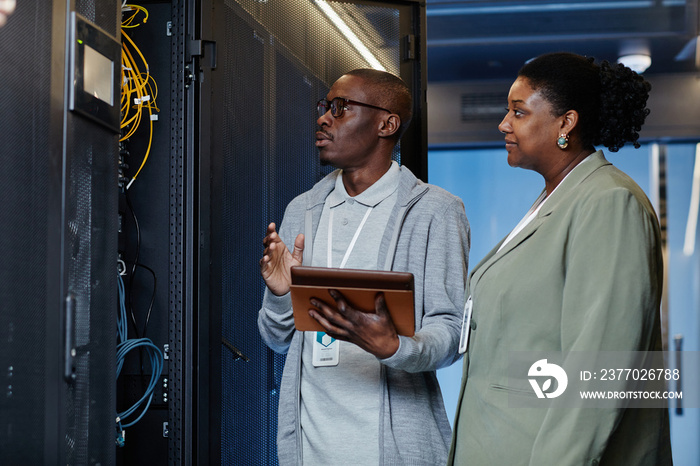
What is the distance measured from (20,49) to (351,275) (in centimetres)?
91

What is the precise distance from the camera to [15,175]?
1663 mm

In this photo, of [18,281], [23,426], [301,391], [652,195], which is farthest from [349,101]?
[652,195]

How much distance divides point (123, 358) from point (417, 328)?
1003mm

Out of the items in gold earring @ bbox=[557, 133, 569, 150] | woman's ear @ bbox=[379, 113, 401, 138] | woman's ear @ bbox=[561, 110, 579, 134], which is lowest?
gold earring @ bbox=[557, 133, 569, 150]

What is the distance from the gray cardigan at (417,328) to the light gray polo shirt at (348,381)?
0.09 feet

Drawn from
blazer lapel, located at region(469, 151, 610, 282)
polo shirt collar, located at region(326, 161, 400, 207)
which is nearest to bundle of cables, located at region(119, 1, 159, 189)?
polo shirt collar, located at region(326, 161, 400, 207)

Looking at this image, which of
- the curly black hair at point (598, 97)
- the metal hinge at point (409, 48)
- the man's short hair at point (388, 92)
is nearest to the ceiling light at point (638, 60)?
the metal hinge at point (409, 48)

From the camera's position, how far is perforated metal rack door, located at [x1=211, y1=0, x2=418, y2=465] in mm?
2441

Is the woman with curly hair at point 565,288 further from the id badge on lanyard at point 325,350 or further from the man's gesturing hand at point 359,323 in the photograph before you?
the id badge on lanyard at point 325,350

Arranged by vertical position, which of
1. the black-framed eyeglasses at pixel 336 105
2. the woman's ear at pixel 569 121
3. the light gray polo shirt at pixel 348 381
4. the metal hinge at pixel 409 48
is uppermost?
the metal hinge at pixel 409 48

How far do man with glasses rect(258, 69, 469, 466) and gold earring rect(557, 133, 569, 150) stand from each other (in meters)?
0.50

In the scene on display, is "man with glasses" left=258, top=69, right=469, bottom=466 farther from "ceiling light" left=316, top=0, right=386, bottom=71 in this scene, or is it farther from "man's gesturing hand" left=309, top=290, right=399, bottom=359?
"ceiling light" left=316, top=0, right=386, bottom=71

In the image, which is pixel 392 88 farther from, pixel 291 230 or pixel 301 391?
pixel 301 391

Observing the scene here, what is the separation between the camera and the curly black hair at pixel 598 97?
5.43 feet
